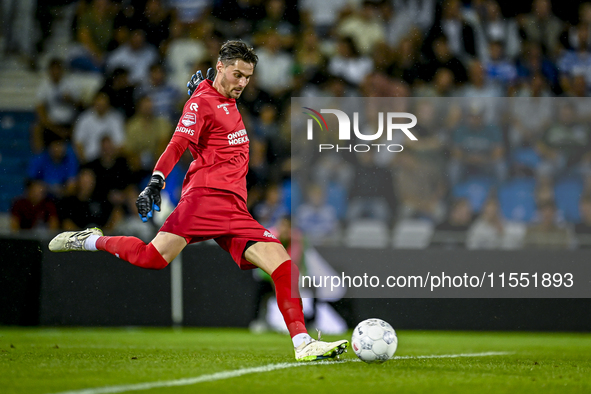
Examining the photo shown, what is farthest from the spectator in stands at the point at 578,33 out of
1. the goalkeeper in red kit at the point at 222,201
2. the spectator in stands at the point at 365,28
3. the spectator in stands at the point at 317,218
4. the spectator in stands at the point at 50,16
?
the goalkeeper in red kit at the point at 222,201

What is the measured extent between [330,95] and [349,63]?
857mm

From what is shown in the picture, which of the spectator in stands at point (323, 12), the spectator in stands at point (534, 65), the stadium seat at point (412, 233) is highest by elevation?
the spectator in stands at point (323, 12)

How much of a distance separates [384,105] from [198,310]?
12.8 feet

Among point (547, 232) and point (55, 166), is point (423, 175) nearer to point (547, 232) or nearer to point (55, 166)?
point (547, 232)

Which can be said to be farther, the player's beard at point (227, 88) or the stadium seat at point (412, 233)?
the stadium seat at point (412, 233)

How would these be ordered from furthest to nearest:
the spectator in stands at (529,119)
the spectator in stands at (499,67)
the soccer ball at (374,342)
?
the spectator in stands at (499,67) < the spectator in stands at (529,119) < the soccer ball at (374,342)

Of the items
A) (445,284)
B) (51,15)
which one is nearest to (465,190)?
(445,284)

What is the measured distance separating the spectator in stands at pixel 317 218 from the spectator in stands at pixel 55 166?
3.38m

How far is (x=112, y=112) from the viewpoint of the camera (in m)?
12.2

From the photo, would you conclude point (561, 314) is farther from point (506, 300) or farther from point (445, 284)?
point (445, 284)

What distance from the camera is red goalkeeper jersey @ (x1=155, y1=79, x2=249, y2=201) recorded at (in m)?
5.60

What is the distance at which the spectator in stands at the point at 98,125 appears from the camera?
39.5ft

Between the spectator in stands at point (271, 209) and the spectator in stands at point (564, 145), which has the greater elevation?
the spectator in stands at point (564, 145)

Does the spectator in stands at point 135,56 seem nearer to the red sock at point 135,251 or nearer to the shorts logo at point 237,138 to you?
the red sock at point 135,251
